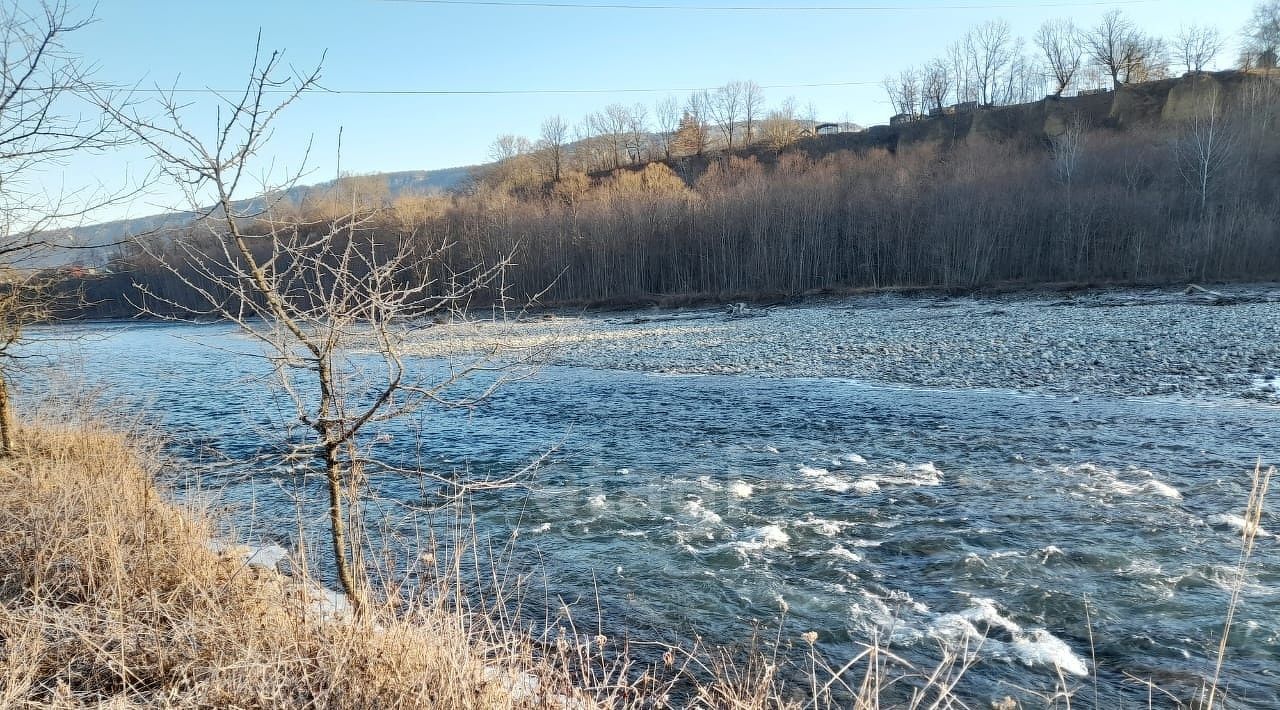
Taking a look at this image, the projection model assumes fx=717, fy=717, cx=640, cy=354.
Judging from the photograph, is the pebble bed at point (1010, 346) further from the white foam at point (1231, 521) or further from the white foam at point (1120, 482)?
the white foam at point (1231, 521)

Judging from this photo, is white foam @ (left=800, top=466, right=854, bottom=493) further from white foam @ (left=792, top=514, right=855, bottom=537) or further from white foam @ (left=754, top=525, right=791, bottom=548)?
white foam @ (left=754, top=525, right=791, bottom=548)

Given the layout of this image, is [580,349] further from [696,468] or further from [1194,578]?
[1194,578]

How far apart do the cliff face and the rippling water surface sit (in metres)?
53.0

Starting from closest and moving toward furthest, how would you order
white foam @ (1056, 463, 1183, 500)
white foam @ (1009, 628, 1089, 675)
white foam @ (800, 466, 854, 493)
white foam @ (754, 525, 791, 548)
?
white foam @ (1009, 628, 1089, 675), white foam @ (754, 525, 791, 548), white foam @ (1056, 463, 1183, 500), white foam @ (800, 466, 854, 493)

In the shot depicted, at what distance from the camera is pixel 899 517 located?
763 cm

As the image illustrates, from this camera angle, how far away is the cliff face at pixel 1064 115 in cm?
5547

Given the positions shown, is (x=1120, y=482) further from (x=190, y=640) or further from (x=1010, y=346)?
(x=1010, y=346)

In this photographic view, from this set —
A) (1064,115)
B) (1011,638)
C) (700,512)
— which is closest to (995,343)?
(700,512)

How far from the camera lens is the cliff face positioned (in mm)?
55469

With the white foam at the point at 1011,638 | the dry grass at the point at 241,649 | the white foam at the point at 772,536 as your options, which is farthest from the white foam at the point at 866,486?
the dry grass at the point at 241,649

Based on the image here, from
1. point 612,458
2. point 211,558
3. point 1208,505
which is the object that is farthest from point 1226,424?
point 211,558

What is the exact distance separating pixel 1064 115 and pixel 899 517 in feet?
226

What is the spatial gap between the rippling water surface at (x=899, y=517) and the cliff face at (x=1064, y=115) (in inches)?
2086

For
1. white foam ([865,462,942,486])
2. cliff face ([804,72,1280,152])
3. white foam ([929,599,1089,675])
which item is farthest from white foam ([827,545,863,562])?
cliff face ([804,72,1280,152])
